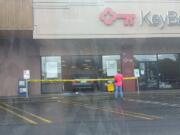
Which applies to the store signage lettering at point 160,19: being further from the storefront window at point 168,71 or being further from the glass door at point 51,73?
the glass door at point 51,73

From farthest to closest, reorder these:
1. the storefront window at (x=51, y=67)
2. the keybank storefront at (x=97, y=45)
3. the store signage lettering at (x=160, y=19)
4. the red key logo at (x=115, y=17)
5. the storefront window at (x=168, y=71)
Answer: the storefront window at (x=168, y=71)
the storefront window at (x=51, y=67)
the store signage lettering at (x=160, y=19)
the red key logo at (x=115, y=17)
the keybank storefront at (x=97, y=45)

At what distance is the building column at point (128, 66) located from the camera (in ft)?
118

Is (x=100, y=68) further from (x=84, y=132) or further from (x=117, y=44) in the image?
(x=84, y=132)

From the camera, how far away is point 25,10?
105 feet

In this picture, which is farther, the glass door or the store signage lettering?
the glass door

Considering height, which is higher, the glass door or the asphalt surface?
the glass door

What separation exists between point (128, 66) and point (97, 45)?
2.71 m

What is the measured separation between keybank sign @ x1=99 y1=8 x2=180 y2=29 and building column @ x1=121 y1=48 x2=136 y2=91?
2.91m

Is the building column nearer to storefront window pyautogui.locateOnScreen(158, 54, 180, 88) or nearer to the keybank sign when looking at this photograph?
storefront window pyautogui.locateOnScreen(158, 54, 180, 88)

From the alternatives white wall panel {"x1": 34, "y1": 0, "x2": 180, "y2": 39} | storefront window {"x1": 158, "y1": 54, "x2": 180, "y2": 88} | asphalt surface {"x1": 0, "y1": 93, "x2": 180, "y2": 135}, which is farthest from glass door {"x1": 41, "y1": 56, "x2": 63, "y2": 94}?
asphalt surface {"x1": 0, "y1": 93, "x2": 180, "y2": 135}

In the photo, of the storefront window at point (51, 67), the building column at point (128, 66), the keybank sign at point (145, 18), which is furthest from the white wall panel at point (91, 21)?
the storefront window at point (51, 67)

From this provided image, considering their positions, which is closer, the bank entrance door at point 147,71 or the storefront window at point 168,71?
the bank entrance door at point 147,71

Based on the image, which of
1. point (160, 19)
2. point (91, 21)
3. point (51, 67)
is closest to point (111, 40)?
point (91, 21)

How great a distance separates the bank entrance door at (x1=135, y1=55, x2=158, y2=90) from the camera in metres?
36.8
